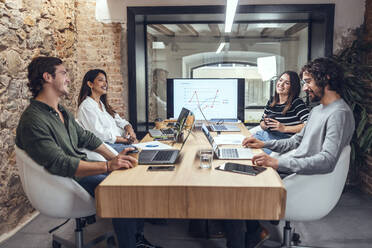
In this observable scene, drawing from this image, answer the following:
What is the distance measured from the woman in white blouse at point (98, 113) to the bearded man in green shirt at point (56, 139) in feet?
2.20

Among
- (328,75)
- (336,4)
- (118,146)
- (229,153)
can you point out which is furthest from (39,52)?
(336,4)

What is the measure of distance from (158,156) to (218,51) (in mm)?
2667

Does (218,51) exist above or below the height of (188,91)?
above

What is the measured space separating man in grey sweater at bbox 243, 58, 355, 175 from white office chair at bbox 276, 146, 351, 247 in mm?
57

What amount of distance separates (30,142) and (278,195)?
1.36 m

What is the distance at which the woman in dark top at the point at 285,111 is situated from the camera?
3385mm

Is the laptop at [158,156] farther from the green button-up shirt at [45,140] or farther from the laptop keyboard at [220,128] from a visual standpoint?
the laptop keyboard at [220,128]

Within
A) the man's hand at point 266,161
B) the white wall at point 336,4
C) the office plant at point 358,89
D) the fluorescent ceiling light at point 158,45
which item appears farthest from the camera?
the fluorescent ceiling light at point 158,45

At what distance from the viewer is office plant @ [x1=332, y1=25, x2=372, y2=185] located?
3.57 meters

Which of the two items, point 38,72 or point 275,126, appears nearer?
point 38,72

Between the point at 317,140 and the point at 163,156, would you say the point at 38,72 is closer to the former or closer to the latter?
the point at 163,156

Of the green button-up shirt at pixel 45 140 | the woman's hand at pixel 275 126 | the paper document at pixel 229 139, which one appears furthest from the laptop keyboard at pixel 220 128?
the green button-up shirt at pixel 45 140

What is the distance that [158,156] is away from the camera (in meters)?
2.30

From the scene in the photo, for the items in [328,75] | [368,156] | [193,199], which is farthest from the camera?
[368,156]
